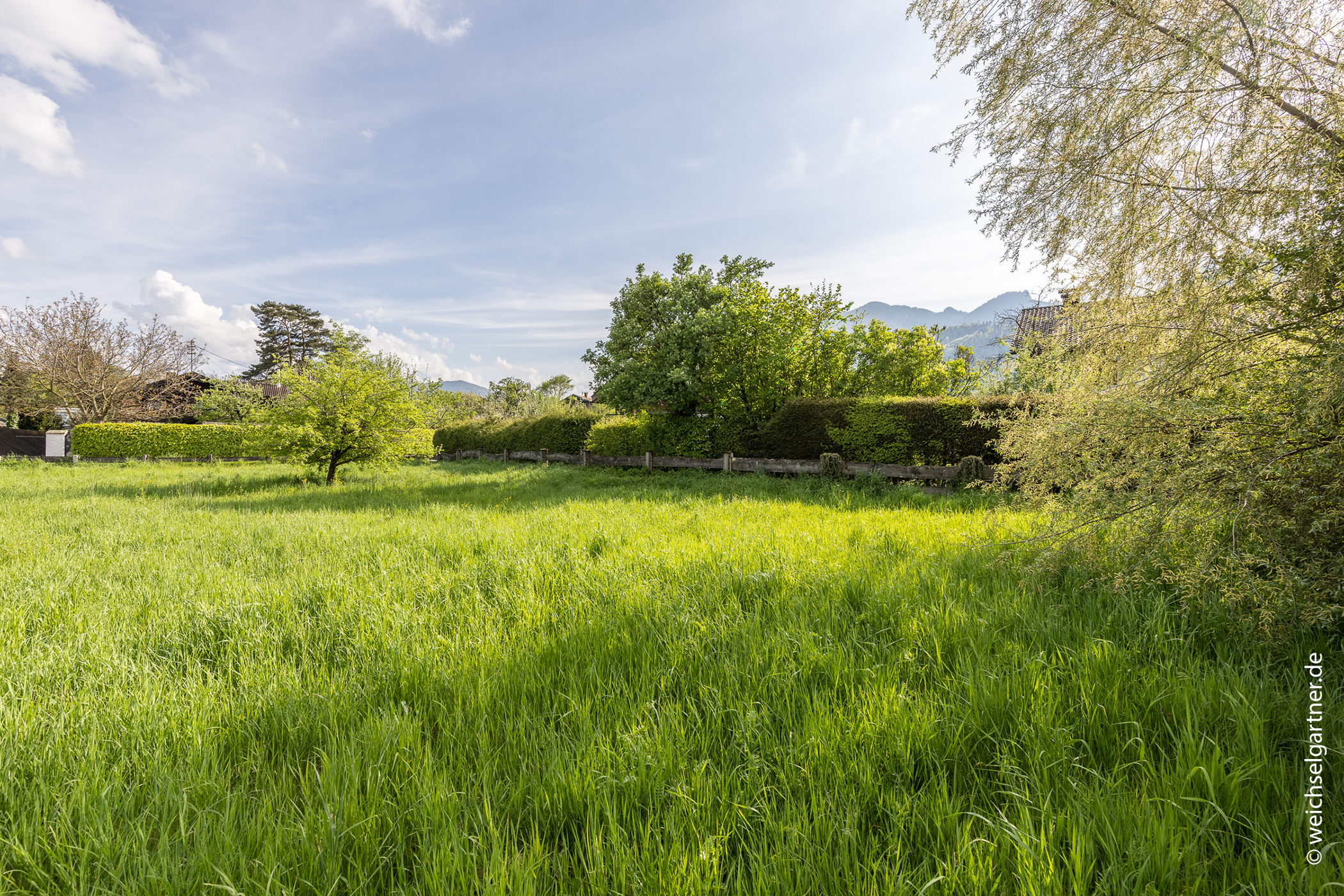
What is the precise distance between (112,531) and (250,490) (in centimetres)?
611

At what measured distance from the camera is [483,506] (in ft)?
29.5

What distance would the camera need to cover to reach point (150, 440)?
22.7 m

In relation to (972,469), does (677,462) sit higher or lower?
lower

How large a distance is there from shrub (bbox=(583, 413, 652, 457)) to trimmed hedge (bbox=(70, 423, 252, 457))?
676 inches

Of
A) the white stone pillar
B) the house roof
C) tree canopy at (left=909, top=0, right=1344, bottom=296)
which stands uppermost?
tree canopy at (left=909, top=0, right=1344, bottom=296)

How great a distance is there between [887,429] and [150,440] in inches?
1235

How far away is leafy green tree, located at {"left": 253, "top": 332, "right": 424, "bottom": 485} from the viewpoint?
12.1 meters

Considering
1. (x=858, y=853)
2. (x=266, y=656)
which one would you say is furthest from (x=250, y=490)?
(x=858, y=853)

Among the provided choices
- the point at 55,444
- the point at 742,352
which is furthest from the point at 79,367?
the point at 742,352

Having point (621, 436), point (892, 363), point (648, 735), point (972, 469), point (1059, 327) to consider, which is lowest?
point (648, 735)

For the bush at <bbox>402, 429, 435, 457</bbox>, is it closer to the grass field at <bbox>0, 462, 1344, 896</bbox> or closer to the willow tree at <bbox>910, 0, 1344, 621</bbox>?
the grass field at <bbox>0, 462, 1344, 896</bbox>

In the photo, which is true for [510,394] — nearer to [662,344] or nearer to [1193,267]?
[662,344]

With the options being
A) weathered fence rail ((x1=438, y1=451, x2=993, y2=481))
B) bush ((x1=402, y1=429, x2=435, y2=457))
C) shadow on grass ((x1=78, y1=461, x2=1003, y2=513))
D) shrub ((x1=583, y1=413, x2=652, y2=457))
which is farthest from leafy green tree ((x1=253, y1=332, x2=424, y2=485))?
weathered fence rail ((x1=438, y1=451, x2=993, y2=481))

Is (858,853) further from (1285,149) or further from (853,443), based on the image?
(853,443)
